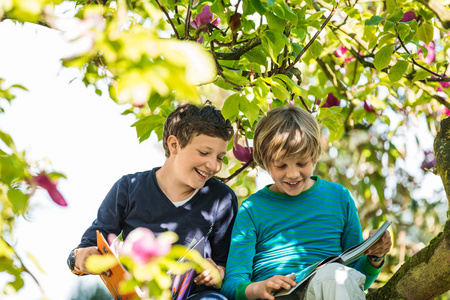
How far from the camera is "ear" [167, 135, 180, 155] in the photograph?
6.15 feet

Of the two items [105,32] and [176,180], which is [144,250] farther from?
[176,180]

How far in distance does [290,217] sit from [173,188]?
423 millimetres

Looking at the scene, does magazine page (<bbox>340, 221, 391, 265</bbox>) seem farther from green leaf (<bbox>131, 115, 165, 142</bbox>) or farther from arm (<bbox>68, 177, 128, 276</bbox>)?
green leaf (<bbox>131, 115, 165, 142</bbox>)

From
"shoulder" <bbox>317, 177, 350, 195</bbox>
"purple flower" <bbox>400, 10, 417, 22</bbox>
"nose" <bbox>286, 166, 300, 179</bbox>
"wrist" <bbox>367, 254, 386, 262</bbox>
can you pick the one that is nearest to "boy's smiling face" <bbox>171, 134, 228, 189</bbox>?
"nose" <bbox>286, 166, 300, 179</bbox>

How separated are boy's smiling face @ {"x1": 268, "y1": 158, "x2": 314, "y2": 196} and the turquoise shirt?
0.08m

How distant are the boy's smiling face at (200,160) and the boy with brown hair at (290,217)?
133 millimetres

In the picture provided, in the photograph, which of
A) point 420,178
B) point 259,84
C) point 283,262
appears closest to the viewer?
point 259,84

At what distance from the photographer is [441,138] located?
1452 millimetres

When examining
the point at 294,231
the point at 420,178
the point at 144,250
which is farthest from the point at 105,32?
the point at 420,178

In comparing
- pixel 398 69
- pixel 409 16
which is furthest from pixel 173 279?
pixel 409 16

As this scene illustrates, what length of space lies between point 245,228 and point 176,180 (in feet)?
1.02

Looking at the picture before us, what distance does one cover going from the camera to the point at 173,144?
6.20ft

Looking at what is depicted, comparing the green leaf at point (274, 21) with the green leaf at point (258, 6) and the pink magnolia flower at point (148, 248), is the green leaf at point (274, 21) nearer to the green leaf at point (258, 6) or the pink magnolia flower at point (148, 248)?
the green leaf at point (258, 6)

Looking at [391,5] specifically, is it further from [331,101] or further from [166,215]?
[166,215]
